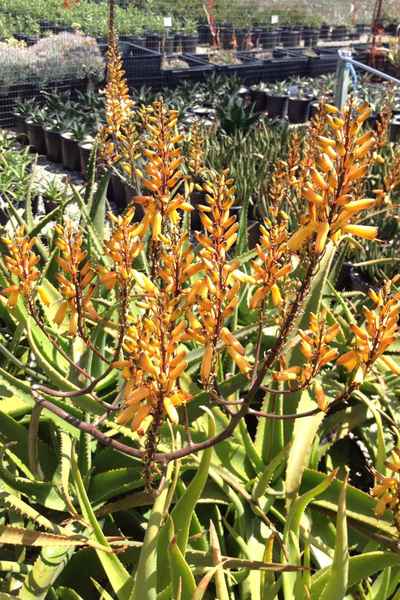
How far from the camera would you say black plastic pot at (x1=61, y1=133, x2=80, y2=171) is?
5855 millimetres

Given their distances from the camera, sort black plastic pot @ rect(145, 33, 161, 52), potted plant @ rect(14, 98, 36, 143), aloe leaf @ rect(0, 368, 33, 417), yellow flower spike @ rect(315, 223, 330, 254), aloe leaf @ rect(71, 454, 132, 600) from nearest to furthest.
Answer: yellow flower spike @ rect(315, 223, 330, 254), aloe leaf @ rect(71, 454, 132, 600), aloe leaf @ rect(0, 368, 33, 417), potted plant @ rect(14, 98, 36, 143), black plastic pot @ rect(145, 33, 161, 52)

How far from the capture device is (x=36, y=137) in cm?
642

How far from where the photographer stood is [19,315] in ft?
5.81

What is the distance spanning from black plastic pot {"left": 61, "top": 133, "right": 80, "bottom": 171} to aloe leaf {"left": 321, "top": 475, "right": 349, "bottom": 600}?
5327 mm

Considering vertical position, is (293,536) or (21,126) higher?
(21,126)

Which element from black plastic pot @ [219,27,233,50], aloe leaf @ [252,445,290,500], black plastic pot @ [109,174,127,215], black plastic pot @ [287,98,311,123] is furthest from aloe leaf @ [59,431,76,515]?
black plastic pot @ [219,27,233,50]

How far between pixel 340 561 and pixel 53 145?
18.9 ft

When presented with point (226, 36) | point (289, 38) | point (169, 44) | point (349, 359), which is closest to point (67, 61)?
point (169, 44)

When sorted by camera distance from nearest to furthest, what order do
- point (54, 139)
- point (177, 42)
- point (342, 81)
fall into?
point (342, 81)
point (54, 139)
point (177, 42)

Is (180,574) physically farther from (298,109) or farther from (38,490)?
(298,109)

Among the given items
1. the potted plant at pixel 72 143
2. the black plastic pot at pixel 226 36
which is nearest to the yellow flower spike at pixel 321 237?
the potted plant at pixel 72 143

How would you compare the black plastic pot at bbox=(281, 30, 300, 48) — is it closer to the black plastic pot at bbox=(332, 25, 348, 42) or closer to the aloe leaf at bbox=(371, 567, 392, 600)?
the black plastic pot at bbox=(332, 25, 348, 42)

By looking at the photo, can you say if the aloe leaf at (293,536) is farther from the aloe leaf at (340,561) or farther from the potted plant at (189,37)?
the potted plant at (189,37)

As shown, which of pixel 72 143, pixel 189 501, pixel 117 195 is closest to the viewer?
pixel 189 501
